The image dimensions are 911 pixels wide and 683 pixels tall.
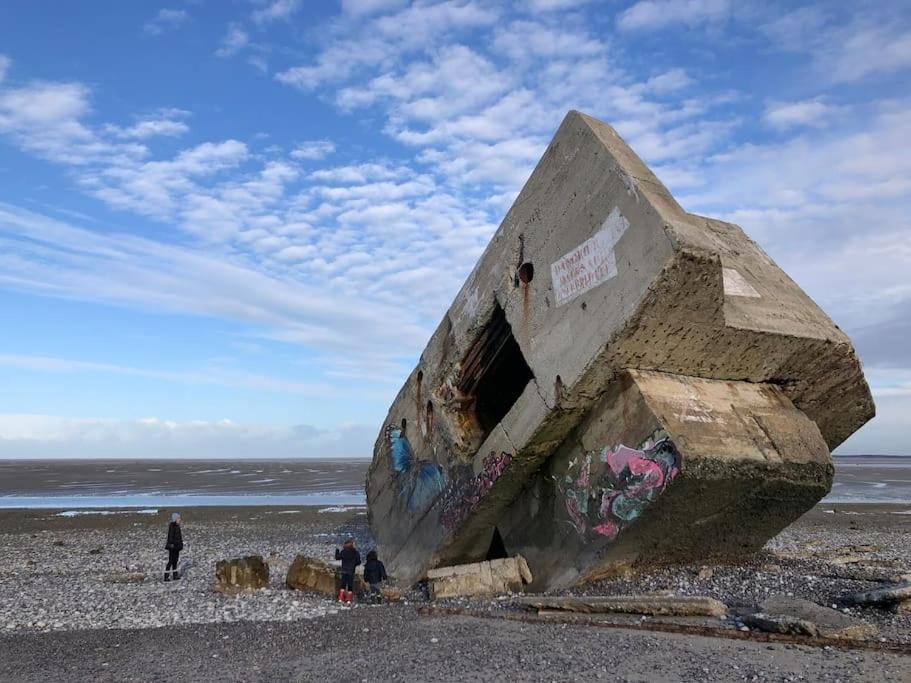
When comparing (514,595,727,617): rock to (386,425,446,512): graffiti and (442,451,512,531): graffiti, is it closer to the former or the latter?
(442,451,512,531): graffiti

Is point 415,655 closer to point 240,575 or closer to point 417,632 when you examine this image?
point 417,632

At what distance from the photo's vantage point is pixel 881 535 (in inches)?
583

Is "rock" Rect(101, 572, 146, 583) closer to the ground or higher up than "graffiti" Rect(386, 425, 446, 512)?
closer to the ground

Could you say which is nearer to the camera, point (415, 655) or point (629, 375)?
point (415, 655)

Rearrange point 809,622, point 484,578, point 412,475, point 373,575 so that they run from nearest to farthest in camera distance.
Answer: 1. point 809,622
2. point 484,578
3. point 373,575
4. point 412,475

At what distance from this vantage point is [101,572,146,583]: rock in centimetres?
1003

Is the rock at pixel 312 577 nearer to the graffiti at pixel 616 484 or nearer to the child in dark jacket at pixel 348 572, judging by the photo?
the child in dark jacket at pixel 348 572

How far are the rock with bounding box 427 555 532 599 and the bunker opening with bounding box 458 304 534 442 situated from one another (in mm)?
1616

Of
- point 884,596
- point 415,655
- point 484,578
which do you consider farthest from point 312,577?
point 884,596

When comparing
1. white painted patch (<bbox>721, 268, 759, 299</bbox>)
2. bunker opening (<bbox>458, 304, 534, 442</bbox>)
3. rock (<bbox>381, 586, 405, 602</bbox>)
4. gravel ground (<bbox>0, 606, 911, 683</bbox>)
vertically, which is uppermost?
white painted patch (<bbox>721, 268, 759, 299</bbox>)

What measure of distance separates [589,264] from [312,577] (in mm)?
5041

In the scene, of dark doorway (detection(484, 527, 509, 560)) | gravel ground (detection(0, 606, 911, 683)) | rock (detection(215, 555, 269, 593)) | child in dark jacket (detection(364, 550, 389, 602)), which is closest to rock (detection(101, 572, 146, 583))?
rock (detection(215, 555, 269, 593))

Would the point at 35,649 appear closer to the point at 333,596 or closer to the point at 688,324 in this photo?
the point at 333,596

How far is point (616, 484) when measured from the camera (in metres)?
6.60
